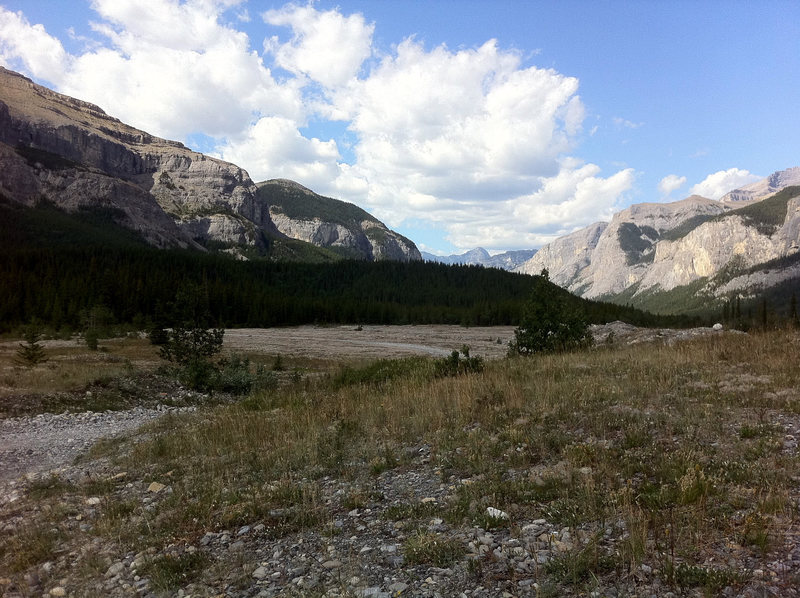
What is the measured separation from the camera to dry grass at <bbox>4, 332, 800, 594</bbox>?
16.2 feet

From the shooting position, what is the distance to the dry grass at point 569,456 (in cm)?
493

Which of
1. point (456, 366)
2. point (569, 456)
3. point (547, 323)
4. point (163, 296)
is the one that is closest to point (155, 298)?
point (163, 296)

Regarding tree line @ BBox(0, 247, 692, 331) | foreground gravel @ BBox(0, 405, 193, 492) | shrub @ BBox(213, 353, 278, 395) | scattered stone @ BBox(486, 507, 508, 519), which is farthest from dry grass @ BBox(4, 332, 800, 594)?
tree line @ BBox(0, 247, 692, 331)

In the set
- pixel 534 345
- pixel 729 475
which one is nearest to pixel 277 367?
pixel 534 345

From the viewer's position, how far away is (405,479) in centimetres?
782

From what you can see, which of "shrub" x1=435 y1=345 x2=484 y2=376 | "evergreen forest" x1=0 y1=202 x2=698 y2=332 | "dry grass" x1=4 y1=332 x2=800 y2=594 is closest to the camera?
"dry grass" x1=4 y1=332 x2=800 y2=594

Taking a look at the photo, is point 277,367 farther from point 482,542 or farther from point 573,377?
point 482,542

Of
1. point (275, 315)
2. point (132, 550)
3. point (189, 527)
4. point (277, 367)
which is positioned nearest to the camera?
point (132, 550)

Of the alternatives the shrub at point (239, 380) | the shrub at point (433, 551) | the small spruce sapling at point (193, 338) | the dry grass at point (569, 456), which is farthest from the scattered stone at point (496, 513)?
the small spruce sapling at point (193, 338)

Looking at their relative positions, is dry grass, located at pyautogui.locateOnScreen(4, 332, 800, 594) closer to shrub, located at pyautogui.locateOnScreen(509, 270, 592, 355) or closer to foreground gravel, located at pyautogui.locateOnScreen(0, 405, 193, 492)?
foreground gravel, located at pyautogui.locateOnScreen(0, 405, 193, 492)

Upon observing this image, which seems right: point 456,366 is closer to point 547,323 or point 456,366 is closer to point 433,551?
point 547,323

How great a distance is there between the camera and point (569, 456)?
721 cm

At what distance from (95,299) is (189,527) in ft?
339

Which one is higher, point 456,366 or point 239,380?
point 456,366
